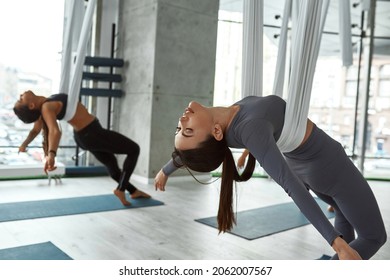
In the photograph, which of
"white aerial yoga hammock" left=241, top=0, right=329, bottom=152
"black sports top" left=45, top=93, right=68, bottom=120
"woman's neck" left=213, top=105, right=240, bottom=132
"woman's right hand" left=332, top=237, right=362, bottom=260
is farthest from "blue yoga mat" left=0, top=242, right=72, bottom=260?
"woman's right hand" left=332, top=237, right=362, bottom=260

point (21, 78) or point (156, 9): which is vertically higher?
point (156, 9)

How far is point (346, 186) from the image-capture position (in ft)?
4.77

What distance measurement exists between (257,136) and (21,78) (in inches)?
169

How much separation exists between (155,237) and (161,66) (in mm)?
2535

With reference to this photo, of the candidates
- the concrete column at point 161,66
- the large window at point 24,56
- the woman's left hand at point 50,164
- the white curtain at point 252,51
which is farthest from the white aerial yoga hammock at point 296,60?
the large window at point 24,56

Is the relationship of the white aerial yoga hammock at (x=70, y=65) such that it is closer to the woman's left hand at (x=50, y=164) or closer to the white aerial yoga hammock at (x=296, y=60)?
the woman's left hand at (x=50, y=164)

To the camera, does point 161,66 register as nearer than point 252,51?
No

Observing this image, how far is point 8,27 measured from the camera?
4.44 meters

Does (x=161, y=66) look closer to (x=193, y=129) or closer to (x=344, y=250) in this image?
(x=193, y=129)

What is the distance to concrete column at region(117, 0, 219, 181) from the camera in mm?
4578

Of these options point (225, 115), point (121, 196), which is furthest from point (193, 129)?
point (121, 196)

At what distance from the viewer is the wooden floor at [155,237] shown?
233cm

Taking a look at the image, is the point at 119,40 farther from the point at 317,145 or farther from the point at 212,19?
the point at 317,145
